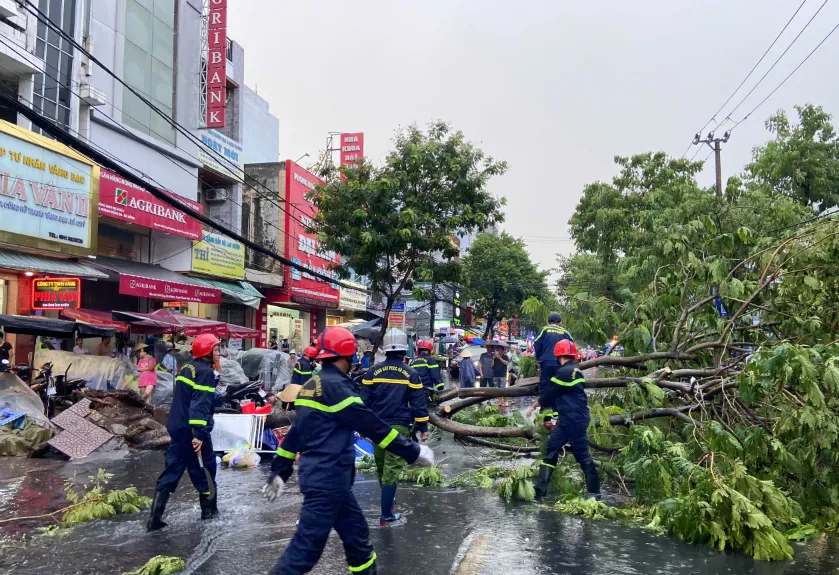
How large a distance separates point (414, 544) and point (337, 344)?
2.36 m

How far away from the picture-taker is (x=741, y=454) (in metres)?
6.62

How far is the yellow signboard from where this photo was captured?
21859mm

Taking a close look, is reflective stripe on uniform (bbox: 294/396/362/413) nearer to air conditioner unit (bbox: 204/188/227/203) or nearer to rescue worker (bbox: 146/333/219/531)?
rescue worker (bbox: 146/333/219/531)

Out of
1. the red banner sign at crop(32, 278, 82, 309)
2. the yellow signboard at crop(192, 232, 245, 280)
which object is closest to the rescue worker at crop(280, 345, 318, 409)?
the red banner sign at crop(32, 278, 82, 309)

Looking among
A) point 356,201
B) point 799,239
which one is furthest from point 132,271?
point 799,239

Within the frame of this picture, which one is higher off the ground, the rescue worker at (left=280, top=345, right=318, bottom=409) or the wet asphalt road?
the rescue worker at (left=280, top=345, right=318, bottom=409)

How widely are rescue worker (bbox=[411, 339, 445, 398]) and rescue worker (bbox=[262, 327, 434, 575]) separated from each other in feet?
13.1

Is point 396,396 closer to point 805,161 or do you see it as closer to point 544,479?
point 544,479

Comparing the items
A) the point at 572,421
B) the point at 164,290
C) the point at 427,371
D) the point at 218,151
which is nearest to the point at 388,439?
the point at 572,421

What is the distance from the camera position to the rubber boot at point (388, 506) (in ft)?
20.5

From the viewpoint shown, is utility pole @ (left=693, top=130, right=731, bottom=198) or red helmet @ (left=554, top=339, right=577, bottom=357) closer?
red helmet @ (left=554, top=339, right=577, bottom=357)

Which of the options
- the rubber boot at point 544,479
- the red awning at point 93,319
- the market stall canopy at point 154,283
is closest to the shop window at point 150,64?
the market stall canopy at point 154,283

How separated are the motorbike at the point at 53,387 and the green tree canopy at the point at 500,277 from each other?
34.9 meters

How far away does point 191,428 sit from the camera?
622cm
